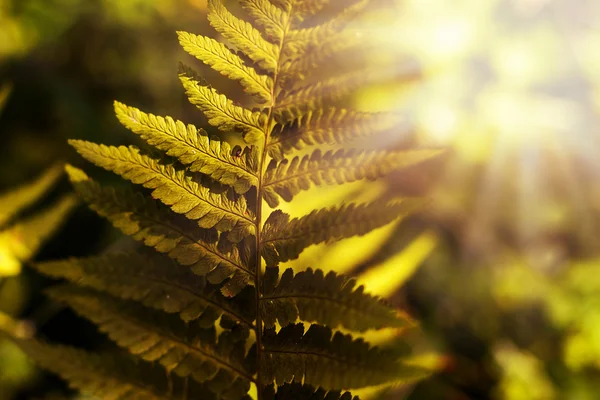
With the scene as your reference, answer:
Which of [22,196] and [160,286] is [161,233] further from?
[22,196]

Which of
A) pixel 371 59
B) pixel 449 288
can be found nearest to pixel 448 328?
pixel 449 288

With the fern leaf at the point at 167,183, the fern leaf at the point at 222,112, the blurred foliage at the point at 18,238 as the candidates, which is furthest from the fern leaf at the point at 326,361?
the blurred foliage at the point at 18,238

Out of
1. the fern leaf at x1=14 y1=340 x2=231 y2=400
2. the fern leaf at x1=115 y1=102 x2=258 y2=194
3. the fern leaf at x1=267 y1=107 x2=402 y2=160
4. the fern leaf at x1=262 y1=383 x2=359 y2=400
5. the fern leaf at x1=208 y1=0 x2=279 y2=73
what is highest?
the fern leaf at x1=208 y1=0 x2=279 y2=73

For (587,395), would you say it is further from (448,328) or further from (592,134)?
(592,134)

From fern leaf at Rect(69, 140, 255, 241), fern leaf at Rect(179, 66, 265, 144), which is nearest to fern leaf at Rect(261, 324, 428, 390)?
fern leaf at Rect(69, 140, 255, 241)

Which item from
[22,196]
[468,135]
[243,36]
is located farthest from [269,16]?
[468,135]

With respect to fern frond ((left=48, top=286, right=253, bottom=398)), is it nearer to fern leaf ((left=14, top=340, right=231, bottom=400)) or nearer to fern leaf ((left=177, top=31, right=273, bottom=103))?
fern leaf ((left=14, top=340, right=231, bottom=400))
